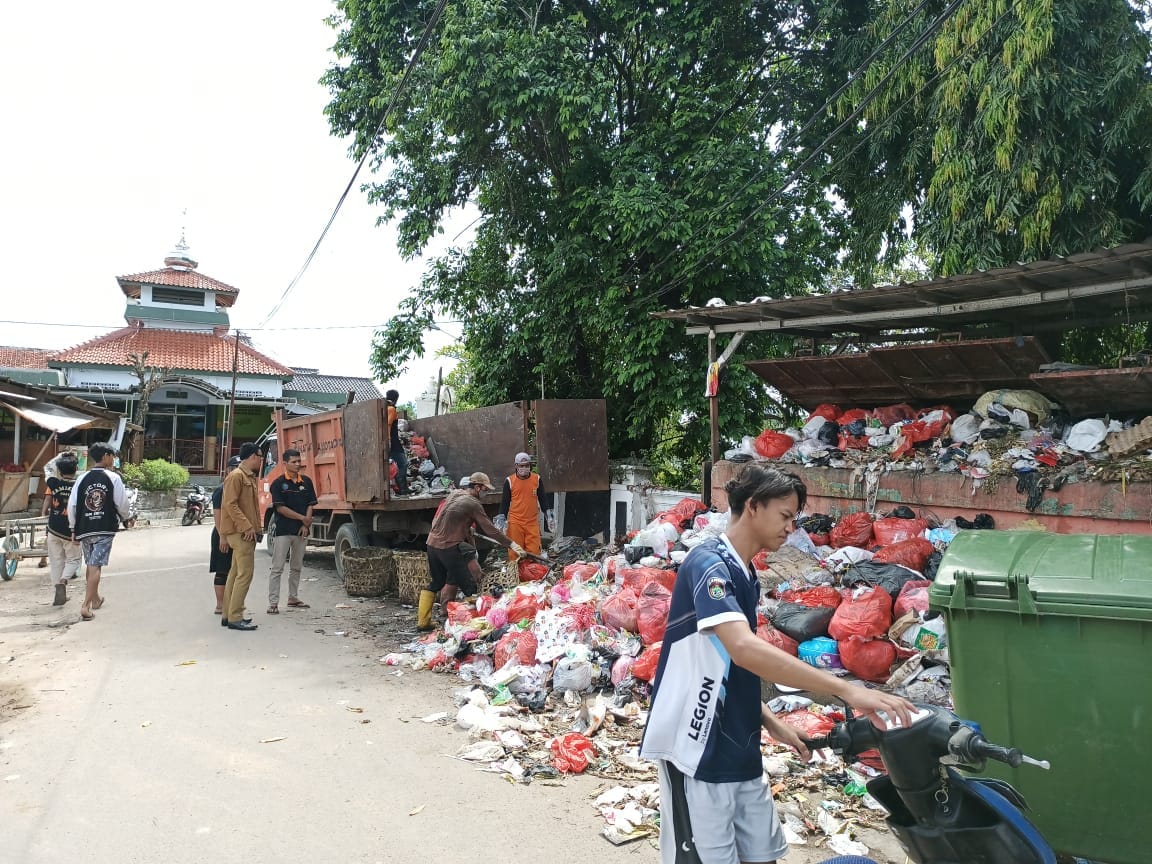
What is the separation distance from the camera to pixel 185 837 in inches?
134

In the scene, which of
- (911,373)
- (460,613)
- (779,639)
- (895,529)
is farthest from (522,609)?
(911,373)

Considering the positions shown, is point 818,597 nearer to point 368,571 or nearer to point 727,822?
point 727,822

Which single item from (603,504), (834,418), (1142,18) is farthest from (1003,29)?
(603,504)

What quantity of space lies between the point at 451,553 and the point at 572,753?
3170 millimetres

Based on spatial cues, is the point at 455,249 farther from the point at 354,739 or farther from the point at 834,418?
the point at 354,739

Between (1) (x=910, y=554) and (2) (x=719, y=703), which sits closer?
(2) (x=719, y=703)

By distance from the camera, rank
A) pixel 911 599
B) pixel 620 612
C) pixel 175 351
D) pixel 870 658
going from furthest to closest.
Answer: pixel 175 351
pixel 620 612
pixel 911 599
pixel 870 658

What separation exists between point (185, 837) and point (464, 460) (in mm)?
7136

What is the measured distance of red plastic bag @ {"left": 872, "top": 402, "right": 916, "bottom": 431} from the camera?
8.23m

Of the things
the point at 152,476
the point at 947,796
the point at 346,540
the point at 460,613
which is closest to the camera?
the point at 947,796

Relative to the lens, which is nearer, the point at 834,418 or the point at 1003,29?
the point at 1003,29

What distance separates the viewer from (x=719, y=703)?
2004mm

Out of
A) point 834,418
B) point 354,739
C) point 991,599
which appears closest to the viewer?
point 991,599

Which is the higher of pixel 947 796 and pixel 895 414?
pixel 895 414
